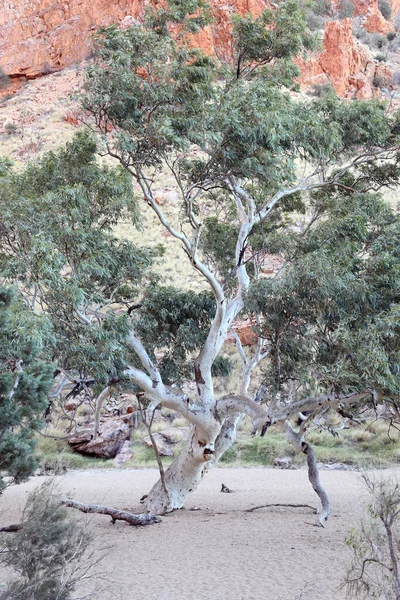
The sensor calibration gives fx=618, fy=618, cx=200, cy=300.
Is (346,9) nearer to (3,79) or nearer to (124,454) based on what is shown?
(3,79)

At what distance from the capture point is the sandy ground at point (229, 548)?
23.2ft

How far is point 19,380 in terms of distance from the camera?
684cm

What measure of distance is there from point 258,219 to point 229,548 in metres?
5.45

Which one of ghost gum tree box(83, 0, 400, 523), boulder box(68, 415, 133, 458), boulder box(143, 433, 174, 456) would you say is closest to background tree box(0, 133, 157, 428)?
ghost gum tree box(83, 0, 400, 523)

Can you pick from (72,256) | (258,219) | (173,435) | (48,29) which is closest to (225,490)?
(173,435)

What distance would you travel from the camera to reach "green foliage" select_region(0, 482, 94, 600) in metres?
5.41

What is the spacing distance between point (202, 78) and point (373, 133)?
360cm

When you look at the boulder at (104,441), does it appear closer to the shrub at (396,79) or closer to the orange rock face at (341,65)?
the orange rock face at (341,65)

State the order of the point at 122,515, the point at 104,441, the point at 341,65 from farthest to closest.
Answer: the point at 341,65, the point at 104,441, the point at 122,515

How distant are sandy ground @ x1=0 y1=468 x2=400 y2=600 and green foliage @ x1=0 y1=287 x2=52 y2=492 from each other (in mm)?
1391

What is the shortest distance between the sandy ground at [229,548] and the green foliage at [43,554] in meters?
0.57

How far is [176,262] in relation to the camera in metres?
29.8

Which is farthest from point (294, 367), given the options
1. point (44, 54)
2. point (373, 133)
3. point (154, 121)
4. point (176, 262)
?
point (44, 54)

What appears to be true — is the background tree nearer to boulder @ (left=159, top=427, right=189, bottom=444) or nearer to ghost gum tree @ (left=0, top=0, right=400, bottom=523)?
ghost gum tree @ (left=0, top=0, right=400, bottom=523)
